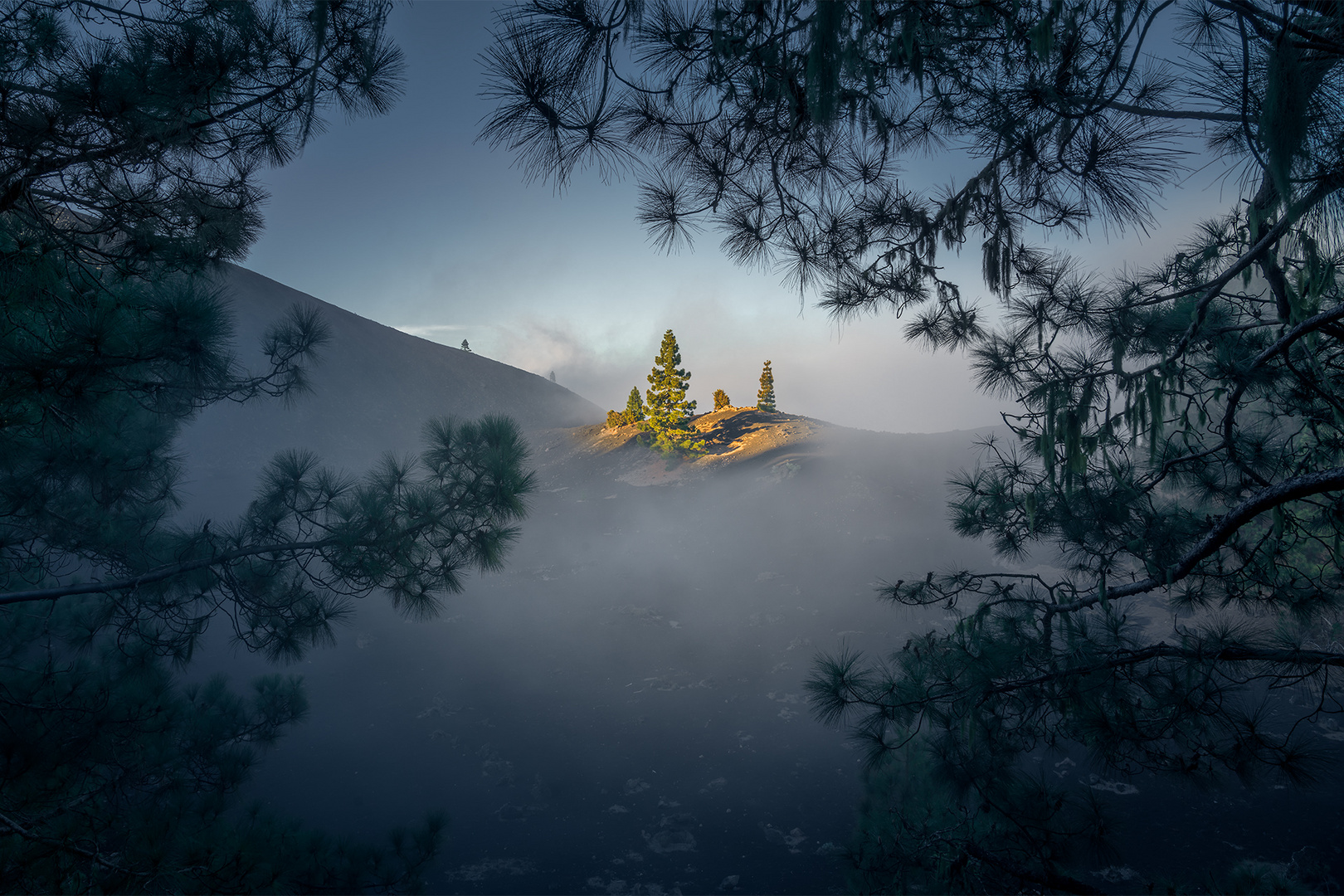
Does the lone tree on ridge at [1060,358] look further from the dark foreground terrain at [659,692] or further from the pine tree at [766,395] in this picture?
the pine tree at [766,395]

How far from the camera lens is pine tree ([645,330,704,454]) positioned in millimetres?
21141

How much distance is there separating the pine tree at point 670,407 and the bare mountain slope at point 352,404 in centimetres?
582

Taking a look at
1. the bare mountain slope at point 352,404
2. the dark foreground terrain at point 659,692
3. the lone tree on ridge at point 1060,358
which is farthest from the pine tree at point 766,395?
the lone tree on ridge at point 1060,358

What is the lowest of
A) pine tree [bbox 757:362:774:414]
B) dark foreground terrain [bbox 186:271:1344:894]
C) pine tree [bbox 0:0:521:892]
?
dark foreground terrain [bbox 186:271:1344:894]

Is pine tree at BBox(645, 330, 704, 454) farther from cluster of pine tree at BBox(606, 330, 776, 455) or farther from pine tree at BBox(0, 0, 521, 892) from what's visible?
pine tree at BBox(0, 0, 521, 892)

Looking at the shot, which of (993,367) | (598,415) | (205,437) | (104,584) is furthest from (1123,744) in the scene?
(598,415)

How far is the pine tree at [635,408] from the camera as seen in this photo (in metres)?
23.7

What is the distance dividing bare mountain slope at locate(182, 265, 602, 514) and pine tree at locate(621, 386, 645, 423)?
208 inches

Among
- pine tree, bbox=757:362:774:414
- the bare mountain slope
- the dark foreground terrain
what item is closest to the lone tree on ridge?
the dark foreground terrain

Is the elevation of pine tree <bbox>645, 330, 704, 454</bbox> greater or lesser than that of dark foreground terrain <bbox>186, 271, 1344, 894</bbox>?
greater

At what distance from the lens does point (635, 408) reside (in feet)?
79.3

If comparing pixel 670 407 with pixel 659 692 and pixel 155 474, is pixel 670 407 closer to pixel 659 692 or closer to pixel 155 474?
pixel 659 692

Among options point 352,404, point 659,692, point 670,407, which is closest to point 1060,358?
point 659,692

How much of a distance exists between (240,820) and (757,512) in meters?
14.8
